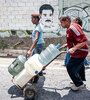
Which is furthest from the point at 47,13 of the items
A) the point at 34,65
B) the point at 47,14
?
the point at 34,65

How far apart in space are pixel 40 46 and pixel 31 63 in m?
1.17

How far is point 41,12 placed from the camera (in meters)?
10.5

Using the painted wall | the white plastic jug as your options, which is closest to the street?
the white plastic jug

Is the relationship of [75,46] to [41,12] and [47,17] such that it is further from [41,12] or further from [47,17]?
[41,12]

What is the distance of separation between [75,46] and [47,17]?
7.00 metres

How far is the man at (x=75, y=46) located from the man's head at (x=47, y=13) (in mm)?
6658

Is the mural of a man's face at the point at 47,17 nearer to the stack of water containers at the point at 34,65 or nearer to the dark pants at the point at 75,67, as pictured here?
the dark pants at the point at 75,67

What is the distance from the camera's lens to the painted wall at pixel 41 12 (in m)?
10.2

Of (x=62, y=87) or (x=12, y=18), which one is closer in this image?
(x=62, y=87)

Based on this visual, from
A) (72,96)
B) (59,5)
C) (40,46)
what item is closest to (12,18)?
(59,5)

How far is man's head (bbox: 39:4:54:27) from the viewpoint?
10391mm

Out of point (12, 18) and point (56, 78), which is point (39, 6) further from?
point (56, 78)

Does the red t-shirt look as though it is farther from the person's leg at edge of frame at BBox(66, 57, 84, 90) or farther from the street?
the street

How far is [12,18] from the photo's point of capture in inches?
421
